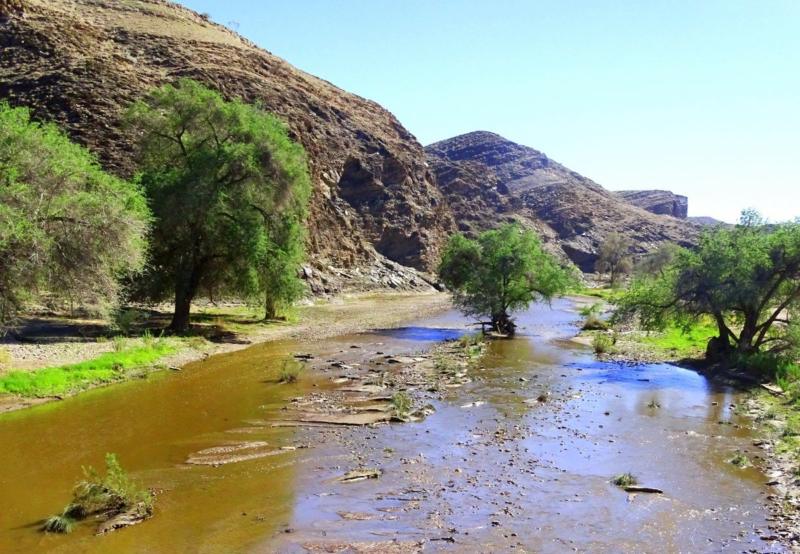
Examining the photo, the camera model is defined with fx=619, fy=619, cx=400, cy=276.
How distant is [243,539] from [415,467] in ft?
14.8

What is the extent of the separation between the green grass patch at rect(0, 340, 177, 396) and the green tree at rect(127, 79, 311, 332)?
7.35 meters

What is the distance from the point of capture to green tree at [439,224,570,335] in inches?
1559

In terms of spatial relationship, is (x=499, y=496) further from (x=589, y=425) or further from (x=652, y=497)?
(x=589, y=425)

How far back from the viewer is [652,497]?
472 inches

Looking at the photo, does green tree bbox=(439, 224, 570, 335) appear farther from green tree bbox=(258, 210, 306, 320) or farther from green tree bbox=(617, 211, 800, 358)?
green tree bbox=(258, 210, 306, 320)

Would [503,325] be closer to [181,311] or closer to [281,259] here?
[281,259]

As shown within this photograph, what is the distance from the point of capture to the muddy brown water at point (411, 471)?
32.6 feet

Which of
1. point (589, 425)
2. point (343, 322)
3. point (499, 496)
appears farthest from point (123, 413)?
point (343, 322)

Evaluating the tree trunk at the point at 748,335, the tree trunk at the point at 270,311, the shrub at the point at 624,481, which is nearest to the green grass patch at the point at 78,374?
the tree trunk at the point at 270,311

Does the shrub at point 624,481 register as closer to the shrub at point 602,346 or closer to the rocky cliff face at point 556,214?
the shrub at point 602,346

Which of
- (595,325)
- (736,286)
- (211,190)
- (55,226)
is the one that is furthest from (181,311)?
(595,325)

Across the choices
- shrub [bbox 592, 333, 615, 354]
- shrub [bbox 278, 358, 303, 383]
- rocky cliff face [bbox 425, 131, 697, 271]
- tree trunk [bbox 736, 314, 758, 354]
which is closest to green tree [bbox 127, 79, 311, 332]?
shrub [bbox 278, 358, 303, 383]

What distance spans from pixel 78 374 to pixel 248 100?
7022 cm

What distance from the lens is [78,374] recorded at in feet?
66.6
